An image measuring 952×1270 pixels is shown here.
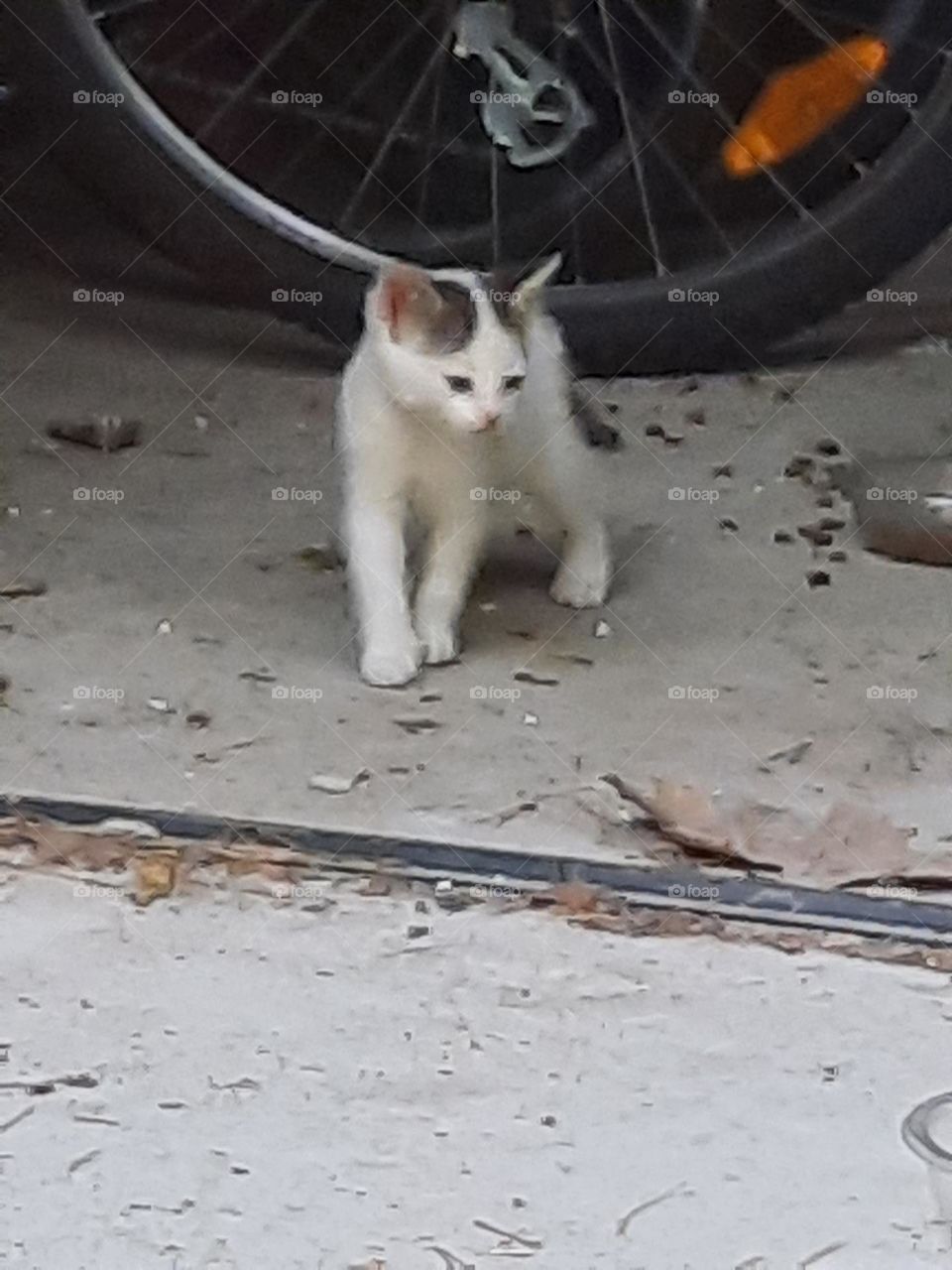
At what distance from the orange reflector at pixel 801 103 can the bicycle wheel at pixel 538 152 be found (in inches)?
0.5

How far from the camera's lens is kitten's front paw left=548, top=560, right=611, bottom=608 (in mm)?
1448

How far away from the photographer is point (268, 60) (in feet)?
6.40

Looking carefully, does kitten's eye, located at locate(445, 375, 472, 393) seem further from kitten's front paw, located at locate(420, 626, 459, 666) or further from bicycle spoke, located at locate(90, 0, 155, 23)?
bicycle spoke, located at locate(90, 0, 155, 23)

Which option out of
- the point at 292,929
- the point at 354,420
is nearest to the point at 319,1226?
the point at 292,929

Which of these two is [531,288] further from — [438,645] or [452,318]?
[438,645]

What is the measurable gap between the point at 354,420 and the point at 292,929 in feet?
1.44

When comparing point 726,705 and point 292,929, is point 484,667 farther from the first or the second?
point 292,929

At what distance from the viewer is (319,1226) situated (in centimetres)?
91

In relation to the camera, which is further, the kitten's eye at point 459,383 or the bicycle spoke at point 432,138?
the bicycle spoke at point 432,138

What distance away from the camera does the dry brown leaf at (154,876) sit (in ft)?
3.70

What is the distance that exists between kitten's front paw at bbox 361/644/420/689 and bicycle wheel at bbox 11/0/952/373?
24.1 inches

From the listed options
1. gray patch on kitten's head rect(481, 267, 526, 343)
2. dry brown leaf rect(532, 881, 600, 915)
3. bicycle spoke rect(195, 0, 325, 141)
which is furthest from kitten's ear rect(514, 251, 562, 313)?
bicycle spoke rect(195, 0, 325, 141)

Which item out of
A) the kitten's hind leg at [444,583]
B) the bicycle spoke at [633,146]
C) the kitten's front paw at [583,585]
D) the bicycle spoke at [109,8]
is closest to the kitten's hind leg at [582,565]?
the kitten's front paw at [583,585]

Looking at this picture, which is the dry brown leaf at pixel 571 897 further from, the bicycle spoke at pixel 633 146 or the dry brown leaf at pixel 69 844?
the bicycle spoke at pixel 633 146
